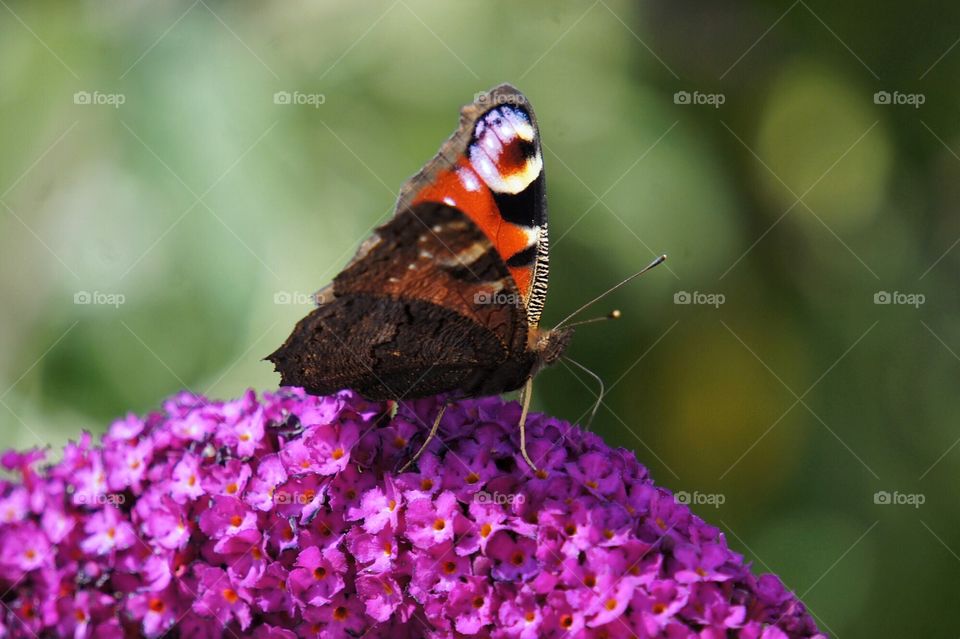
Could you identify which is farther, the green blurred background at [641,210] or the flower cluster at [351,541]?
the green blurred background at [641,210]

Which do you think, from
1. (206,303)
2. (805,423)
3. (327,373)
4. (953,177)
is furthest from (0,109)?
(953,177)

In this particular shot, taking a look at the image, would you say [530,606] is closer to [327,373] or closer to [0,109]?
[327,373]

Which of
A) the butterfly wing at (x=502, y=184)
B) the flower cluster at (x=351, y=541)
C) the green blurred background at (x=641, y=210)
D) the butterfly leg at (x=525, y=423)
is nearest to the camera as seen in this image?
the flower cluster at (x=351, y=541)

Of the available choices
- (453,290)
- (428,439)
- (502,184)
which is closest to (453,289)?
(453,290)

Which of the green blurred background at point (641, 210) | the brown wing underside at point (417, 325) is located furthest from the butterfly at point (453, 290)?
the green blurred background at point (641, 210)

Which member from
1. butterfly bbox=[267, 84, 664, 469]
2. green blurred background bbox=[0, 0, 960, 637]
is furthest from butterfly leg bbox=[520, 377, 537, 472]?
green blurred background bbox=[0, 0, 960, 637]

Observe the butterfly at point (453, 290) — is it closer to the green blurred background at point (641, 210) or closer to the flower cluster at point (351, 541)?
the flower cluster at point (351, 541)

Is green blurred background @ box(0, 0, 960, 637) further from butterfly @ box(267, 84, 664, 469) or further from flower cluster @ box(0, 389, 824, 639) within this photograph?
flower cluster @ box(0, 389, 824, 639)
